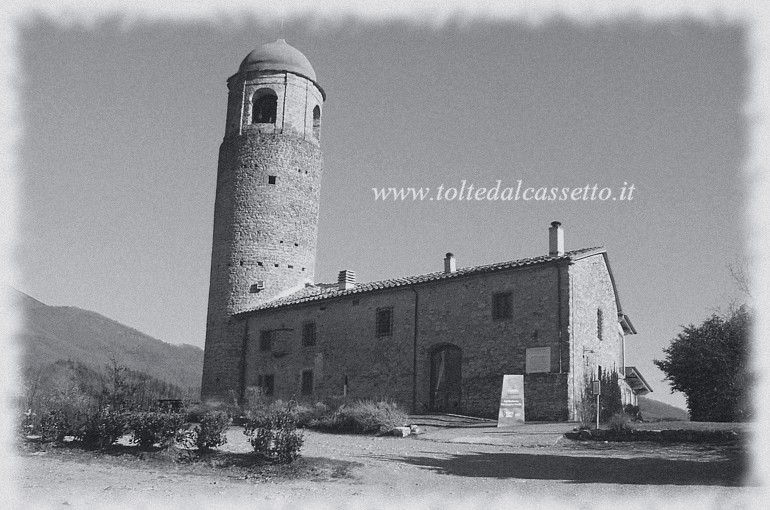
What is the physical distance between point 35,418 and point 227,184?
22326 mm

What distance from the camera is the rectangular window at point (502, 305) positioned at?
84.7ft

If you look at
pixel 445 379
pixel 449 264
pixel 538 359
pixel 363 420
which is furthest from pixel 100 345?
pixel 363 420

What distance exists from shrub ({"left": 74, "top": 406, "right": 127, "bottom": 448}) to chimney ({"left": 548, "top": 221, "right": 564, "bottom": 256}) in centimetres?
1606

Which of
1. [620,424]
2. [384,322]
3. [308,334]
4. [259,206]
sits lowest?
[620,424]

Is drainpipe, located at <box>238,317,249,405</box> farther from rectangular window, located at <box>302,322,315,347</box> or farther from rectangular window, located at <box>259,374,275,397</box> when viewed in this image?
rectangular window, located at <box>302,322,315,347</box>

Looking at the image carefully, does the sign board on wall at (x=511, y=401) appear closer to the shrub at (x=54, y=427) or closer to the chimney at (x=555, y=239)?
the chimney at (x=555, y=239)

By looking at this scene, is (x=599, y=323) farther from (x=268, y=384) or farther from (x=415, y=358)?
(x=268, y=384)

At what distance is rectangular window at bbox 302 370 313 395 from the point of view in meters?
31.1

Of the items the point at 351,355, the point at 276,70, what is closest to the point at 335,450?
the point at 351,355

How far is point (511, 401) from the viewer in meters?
24.5

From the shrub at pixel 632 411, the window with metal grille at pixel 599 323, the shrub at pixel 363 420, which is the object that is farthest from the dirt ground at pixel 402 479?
the shrub at pixel 632 411

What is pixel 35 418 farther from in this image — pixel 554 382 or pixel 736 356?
pixel 736 356

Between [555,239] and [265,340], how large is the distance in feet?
44.5

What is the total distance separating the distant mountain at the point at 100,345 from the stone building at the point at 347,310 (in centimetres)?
4920
